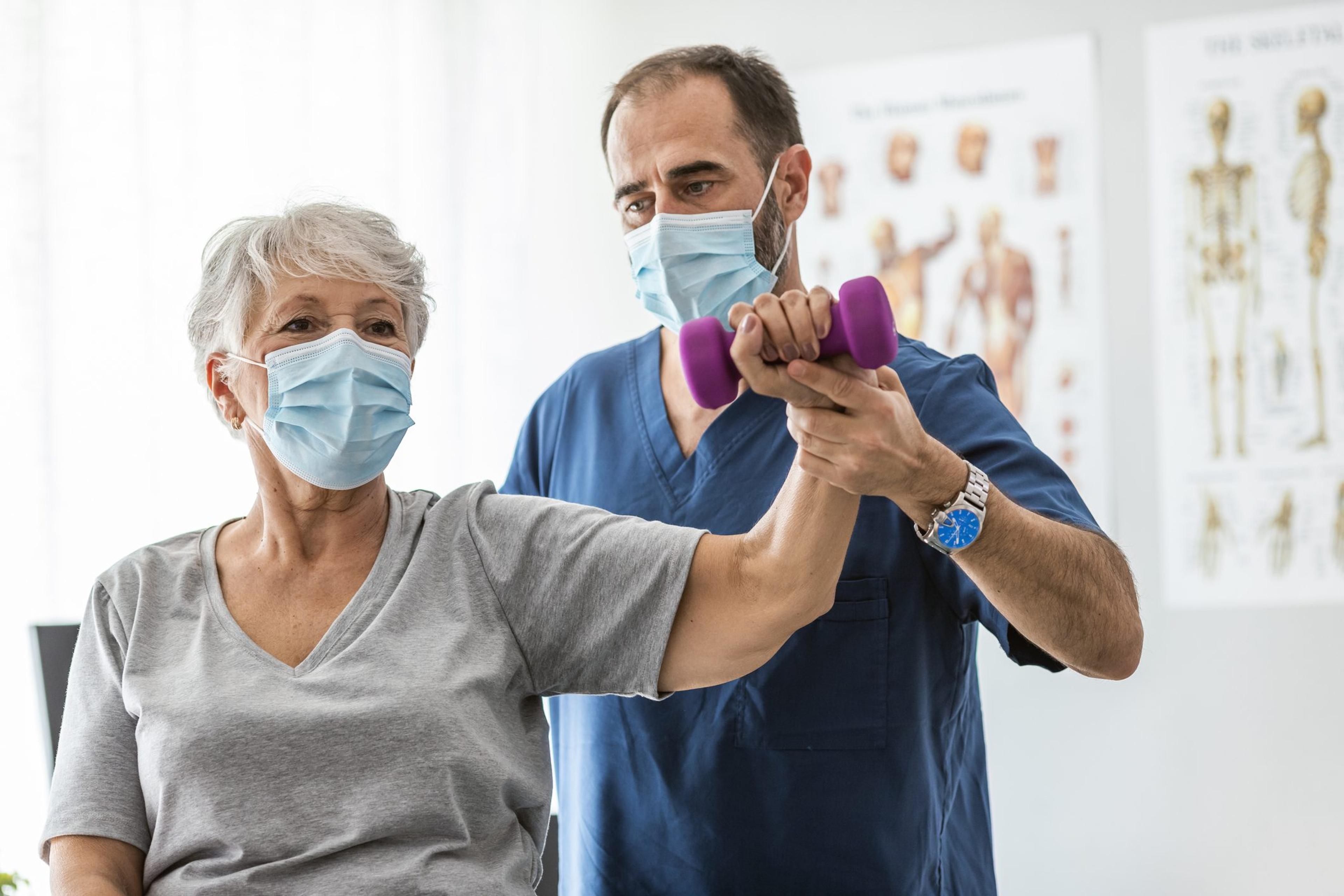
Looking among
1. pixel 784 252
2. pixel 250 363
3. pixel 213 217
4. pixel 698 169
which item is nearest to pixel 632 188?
pixel 698 169

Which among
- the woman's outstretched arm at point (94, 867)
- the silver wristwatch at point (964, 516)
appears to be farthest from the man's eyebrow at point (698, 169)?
the woman's outstretched arm at point (94, 867)

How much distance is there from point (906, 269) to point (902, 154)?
0.91 feet

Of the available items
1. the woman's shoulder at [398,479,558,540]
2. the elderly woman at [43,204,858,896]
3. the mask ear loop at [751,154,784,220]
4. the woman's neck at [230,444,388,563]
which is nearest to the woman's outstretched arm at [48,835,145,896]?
the elderly woman at [43,204,858,896]

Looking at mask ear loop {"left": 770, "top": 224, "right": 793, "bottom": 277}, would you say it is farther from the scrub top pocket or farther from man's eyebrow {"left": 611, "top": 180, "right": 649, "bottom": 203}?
the scrub top pocket

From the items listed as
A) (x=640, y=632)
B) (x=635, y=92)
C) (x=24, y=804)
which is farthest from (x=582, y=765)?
(x=24, y=804)

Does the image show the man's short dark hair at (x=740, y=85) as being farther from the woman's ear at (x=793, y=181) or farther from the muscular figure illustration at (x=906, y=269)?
the muscular figure illustration at (x=906, y=269)

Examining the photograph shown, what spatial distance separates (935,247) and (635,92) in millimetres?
1428

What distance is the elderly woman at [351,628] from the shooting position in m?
1.08

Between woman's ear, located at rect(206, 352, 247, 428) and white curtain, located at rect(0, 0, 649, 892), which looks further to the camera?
white curtain, located at rect(0, 0, 649, 892)

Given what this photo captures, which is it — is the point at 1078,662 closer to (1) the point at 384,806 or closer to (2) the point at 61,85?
(1) the point at 384,806

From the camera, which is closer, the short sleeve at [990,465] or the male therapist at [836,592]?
the male therapist at [836,592]

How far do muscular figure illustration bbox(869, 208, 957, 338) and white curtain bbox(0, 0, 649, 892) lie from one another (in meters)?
0.66

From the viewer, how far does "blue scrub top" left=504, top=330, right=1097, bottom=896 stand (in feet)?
4.28

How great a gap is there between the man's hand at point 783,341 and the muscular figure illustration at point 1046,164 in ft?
6.38
